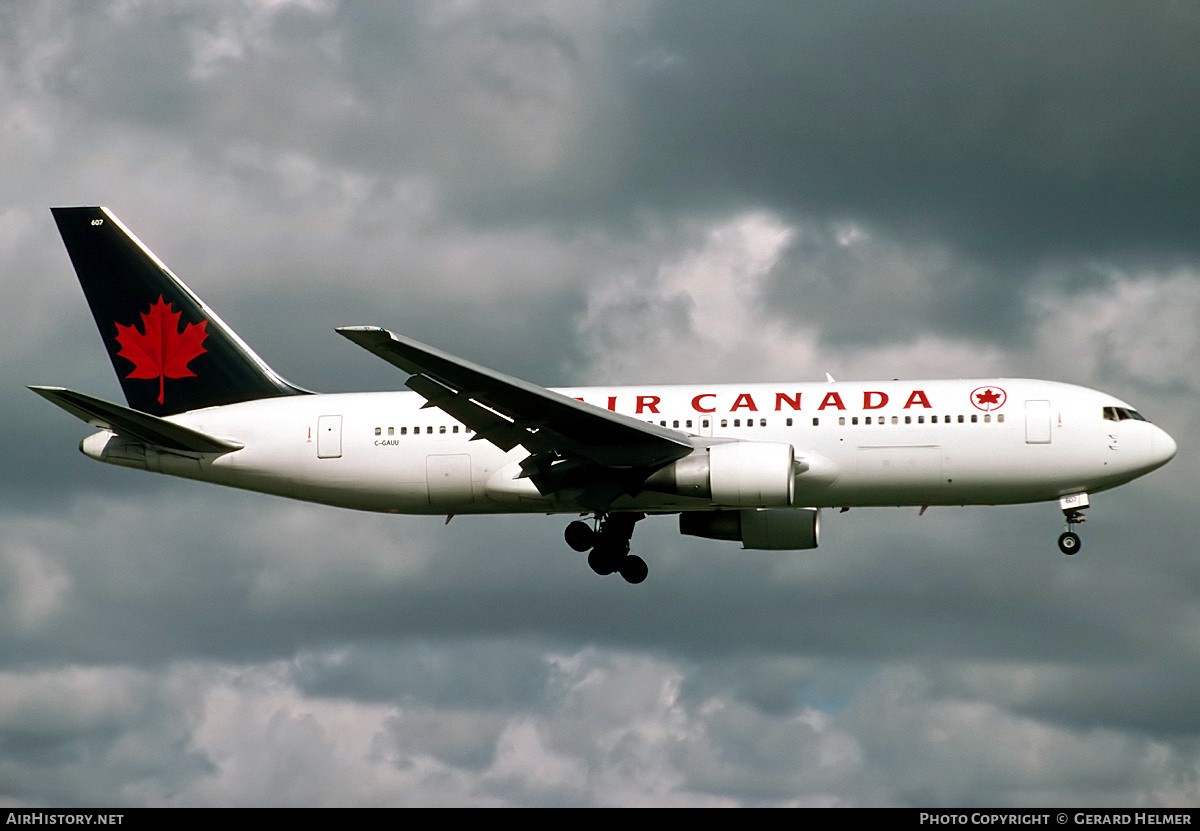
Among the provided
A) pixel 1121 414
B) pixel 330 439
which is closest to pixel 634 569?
pixel 330 439

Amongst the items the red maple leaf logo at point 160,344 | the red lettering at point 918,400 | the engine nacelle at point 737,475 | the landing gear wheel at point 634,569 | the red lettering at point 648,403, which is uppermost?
the red maple leaf logo at point 160,344

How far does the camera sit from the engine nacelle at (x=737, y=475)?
39781 mm

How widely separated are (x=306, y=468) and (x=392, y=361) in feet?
26.2

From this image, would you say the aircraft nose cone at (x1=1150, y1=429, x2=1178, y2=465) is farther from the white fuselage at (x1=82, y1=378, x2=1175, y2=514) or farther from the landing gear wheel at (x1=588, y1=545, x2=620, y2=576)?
the landing gear wheel at (x1=588, y1=545, x2=620, y2=576)

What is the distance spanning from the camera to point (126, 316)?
159 ft

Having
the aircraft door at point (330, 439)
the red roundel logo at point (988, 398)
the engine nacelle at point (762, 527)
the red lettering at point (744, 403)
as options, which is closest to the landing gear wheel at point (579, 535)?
the engine nacelle at point (762, 527)

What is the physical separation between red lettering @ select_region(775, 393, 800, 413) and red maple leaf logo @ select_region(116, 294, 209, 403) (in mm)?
17295

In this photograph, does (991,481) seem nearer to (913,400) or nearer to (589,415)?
(913,400)

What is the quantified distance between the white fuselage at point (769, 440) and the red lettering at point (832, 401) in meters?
0.03

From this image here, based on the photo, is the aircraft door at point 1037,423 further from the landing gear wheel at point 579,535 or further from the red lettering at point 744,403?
the landing gear wheel at point 579,535

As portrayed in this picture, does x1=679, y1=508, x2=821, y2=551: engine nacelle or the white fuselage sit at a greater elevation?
the white fuselage

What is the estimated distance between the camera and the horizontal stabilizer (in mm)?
41812

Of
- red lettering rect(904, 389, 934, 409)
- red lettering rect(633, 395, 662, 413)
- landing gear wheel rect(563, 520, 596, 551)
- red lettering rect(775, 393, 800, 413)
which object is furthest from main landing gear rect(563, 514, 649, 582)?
red lettering rect(904, 389, 934, 409)
